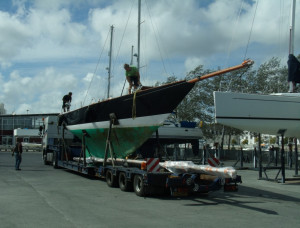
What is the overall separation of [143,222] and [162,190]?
3.00 meters

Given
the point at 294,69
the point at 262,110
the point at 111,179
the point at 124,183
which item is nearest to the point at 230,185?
the point at 124,183

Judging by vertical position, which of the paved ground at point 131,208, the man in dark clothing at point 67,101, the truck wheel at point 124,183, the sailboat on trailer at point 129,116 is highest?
the man in dark clothing at point 67,101

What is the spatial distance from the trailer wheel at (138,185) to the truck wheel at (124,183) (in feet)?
1.29

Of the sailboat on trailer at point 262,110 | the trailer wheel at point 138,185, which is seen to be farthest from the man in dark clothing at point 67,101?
the trailer wheel at point 138,185

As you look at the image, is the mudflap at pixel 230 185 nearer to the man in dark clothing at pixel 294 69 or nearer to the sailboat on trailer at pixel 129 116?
the sailboat on trailer at pixel 129 116

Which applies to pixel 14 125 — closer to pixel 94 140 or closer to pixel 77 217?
pixel 94 140

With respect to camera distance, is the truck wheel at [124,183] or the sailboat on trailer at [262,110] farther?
the sailboat on trailer at [262,110]

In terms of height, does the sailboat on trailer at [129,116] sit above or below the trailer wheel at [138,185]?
above

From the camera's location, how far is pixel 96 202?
785 centimetres

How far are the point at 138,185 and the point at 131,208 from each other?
1726 mm

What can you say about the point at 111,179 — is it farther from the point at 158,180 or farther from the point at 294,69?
the point at 294,69

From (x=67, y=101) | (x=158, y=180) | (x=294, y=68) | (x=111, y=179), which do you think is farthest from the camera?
(x=67, y=101)

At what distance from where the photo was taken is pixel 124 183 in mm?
9664

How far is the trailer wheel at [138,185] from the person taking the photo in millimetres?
8594
